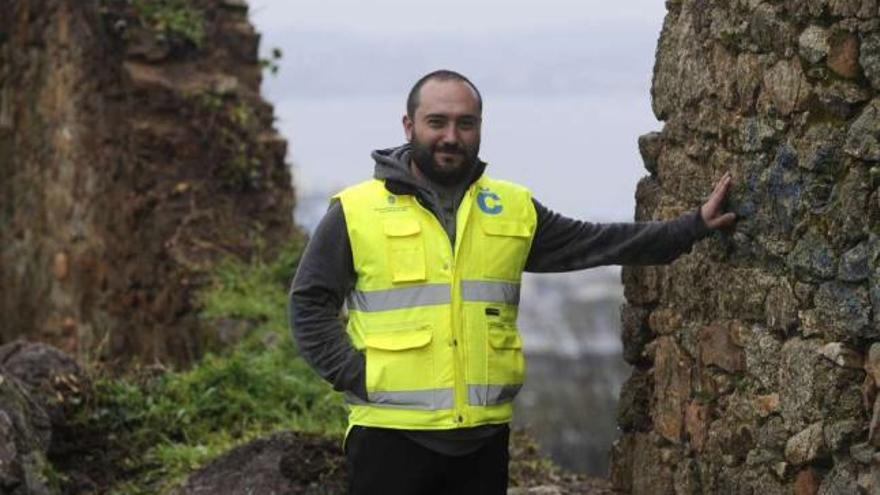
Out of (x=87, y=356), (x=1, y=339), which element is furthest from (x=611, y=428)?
(x=87, y=356)

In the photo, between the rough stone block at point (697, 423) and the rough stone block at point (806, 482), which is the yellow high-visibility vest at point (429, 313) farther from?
the rough stone block at point (806, 482)

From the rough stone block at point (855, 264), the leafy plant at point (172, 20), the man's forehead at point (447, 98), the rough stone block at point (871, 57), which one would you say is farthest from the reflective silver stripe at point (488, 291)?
the leafy plant at point (172, 20)

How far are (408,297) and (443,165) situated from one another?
0.41 meters

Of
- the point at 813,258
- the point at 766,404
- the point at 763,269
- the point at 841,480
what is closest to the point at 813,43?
the point at 813,258

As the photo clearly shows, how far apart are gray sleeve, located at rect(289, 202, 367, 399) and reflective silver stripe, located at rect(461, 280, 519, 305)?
0.36m

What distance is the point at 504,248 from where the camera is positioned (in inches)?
240

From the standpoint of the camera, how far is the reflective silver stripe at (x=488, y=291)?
5.96 meters

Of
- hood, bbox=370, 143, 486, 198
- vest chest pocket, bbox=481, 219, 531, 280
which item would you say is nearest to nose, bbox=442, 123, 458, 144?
hood, bbox=370, 143, 486, 198

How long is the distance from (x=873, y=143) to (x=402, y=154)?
1.57 metres

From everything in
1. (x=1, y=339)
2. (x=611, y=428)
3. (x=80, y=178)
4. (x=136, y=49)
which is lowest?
(x=611, y=428)

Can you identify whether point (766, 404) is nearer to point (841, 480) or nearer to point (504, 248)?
point (841, 480)

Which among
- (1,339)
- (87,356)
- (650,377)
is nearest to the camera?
(650,377)

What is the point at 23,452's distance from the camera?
798 cm

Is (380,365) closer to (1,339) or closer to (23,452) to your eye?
(23,452)
